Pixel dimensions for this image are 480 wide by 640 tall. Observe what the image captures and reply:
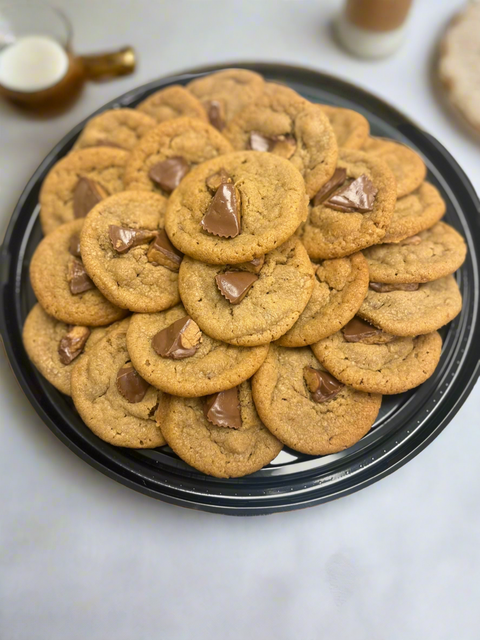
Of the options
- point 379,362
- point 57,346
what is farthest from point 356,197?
point 57,346

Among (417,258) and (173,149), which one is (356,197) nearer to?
(417,258)

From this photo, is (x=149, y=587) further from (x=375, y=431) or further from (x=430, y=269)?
(x=430, y=269)

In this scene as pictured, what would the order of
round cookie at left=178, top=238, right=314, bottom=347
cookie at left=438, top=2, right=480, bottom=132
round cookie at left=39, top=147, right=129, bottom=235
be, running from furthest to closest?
cookie at left=438, top=2, right=480, bottom=132
round cookie at left=39, top=147, right=129, bottom=235
round cookie at left=178, top=238, right=314, bottom=347

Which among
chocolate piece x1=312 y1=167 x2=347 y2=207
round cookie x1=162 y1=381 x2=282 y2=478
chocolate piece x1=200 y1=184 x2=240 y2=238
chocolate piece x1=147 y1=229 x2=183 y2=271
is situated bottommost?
round cookie x1=162 y1=381 x2=282 y2=478

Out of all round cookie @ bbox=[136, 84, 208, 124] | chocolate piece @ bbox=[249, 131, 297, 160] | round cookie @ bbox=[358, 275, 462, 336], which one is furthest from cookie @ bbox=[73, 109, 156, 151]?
round cookie @ bbox=[358, 275, 462, 336]

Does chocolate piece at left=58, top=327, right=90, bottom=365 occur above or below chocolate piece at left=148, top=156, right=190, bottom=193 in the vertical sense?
below

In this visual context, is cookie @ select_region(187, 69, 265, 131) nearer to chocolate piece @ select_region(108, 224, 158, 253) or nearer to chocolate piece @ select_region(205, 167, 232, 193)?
chocolate piece @ select_region(205, 167, 232, 193)

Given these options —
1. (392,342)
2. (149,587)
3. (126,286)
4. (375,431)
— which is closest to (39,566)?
(149,587)
